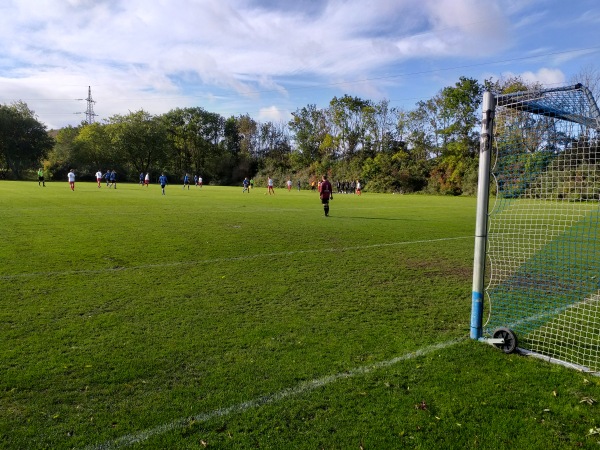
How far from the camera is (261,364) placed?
14.9 feet

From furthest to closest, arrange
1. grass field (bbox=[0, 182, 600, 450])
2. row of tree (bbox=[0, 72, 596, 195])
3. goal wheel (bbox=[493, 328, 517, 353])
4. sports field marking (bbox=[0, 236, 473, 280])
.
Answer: row of tree (bbox=[0, 72, 596, 195])
sports field marking (bbox=[0, 236, 473, 280])
goal wheel (bbox=[493, 328, 517, 353])
grass field (bbox=[0, 182, 600, 450])

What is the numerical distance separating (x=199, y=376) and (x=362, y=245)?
336 inches

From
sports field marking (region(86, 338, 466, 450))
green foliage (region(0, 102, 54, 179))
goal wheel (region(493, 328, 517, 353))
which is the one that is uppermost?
green foliage (region(0, 102, 54, 179))

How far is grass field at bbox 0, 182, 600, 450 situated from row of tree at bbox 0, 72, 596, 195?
47427 mm

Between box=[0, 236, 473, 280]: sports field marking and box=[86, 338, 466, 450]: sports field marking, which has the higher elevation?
box=[0, 236, 473, 280]: sports field marking

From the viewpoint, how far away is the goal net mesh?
5180 mm

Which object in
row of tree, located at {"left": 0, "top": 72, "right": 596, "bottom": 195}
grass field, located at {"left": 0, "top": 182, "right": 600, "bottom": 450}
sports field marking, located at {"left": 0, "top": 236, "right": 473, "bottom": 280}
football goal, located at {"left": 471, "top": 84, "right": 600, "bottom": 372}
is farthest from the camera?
row of tree, located at {"left": 0, "top": 72, "right": 596, "bottom": 195}

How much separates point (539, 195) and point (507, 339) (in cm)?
371

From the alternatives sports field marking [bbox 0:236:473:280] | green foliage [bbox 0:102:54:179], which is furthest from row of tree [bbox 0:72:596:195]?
sports field marking [bbox 0:236:473:280]

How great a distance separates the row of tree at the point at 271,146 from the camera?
188ft

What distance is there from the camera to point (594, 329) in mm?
5699

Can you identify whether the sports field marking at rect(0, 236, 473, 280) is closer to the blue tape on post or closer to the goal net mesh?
the goal net mesh

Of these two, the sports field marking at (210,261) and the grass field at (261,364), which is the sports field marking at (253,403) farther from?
the sports field marking at (210,261)

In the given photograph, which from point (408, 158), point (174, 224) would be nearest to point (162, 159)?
point (408, 158)
